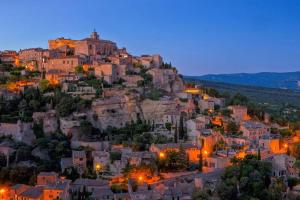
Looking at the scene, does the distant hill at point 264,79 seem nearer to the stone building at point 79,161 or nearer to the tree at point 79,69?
the tree at point 79,69

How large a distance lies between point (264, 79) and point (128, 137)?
112 meters

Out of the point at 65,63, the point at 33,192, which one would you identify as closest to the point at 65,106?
the point at 65,63

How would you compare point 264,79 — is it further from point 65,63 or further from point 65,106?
point 65,106

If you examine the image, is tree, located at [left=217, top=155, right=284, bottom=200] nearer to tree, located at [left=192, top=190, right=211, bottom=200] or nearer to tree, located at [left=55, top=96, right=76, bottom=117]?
tree, located at [left=192, top=190, right=211, bottom=200]

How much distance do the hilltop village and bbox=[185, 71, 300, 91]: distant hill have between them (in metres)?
87.3

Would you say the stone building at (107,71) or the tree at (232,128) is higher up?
the stone building at (107,71)

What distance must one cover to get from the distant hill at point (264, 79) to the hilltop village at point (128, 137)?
87.3 m

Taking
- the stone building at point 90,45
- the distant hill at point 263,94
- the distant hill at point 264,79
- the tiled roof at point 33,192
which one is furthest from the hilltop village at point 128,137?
the distant hill at point 264,79

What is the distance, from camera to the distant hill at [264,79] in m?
138

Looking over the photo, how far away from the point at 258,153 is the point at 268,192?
414 centimetres

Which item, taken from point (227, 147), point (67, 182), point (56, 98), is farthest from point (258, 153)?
point (56, 98)

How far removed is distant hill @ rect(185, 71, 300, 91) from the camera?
453ft

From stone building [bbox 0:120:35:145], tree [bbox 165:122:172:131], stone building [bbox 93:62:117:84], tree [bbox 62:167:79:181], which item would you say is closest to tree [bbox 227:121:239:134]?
tree [bbox 165:122:172:131]

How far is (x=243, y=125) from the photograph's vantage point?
1646 inches
